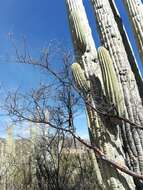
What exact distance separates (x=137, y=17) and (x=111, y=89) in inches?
56.6

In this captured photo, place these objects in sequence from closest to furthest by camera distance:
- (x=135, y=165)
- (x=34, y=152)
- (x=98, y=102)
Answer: (x=135, y=165) → (x=98, y=102) → (x=34, y=152)

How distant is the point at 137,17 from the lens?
585cm

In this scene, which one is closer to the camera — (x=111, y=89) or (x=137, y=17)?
(x=111, y=89)

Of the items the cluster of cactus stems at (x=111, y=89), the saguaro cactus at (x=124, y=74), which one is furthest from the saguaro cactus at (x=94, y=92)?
the saguaro cactus at (x=124, y=74)

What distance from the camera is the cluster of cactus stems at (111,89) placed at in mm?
5336

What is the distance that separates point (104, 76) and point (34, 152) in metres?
7.25

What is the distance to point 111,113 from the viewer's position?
545 centimetres

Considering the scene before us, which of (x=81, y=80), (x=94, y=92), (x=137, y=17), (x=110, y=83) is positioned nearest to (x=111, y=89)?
(x=110, y=83)

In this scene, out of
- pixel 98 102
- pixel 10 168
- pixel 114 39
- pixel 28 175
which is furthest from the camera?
pixel 10 168

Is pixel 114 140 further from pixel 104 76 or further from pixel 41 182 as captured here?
pixel 41 182

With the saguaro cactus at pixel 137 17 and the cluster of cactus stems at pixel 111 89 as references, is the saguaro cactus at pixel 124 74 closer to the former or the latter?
the cluster of cactus stems at pixel 111 89

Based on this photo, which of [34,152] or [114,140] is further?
[34,152]

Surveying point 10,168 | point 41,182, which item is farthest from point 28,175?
point 41,182

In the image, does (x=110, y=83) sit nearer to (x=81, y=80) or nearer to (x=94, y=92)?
(x=94, y=92)
